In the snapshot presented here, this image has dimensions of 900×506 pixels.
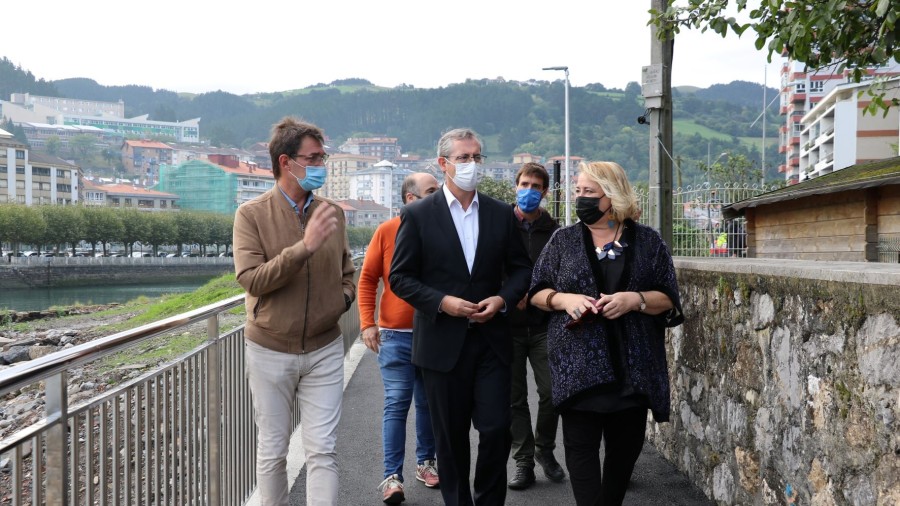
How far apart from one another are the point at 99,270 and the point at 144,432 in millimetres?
101912

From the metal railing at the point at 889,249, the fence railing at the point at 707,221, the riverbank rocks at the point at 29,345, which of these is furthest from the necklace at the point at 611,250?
the riverbank rocks at the point at 29,345

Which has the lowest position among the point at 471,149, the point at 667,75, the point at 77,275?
the point at 77,275

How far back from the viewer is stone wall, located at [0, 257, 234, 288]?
292 feet

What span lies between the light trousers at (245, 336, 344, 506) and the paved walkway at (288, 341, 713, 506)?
107 cm

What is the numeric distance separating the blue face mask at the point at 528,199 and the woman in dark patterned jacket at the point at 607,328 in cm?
129

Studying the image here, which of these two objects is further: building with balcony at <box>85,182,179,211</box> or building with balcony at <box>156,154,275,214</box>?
building with balcony at <box>156,154,275,214</box>

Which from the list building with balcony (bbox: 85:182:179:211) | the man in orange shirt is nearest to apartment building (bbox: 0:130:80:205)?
building with balcony (bbox: 85:182:179:211)

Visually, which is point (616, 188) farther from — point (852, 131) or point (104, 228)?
point (104, 228)

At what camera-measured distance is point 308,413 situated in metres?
4.34

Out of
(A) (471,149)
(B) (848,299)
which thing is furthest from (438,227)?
(B) (848,299)

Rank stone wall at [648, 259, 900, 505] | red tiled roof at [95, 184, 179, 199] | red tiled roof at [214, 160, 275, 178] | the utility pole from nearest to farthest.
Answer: stone wall at [648, 259, 900, 505]
the utility pole
red tiled roof at [95, 184, 179, 199]
red tiled roof at [214, 160, 275, 178]

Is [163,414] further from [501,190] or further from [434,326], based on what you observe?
[501,190]

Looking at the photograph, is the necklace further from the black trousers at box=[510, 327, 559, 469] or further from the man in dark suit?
the black trousers at box=[510, 327, 559, 469]

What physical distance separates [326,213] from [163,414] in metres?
1.08
